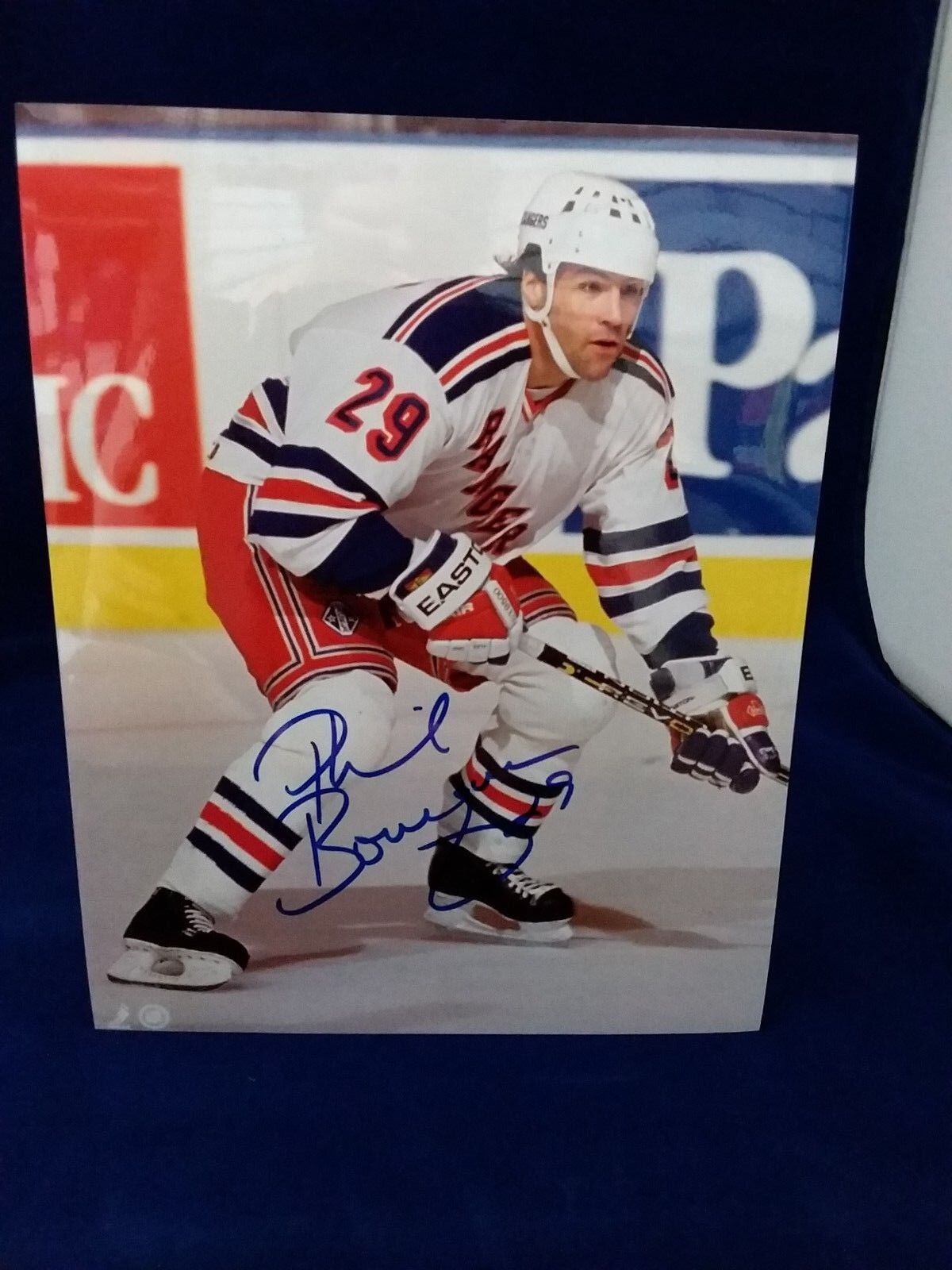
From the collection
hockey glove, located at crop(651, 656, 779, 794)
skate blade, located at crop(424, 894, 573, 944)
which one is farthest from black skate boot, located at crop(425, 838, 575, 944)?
hockey glove, located at crop(651, 656, 779, 794)

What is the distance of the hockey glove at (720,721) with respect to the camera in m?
0.60

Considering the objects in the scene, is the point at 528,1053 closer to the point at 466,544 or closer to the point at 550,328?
Answer: the point at 466,544

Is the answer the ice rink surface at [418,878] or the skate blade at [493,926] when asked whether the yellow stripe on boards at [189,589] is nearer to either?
the ice rink surface at [418,878]

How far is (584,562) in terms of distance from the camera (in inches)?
23.0

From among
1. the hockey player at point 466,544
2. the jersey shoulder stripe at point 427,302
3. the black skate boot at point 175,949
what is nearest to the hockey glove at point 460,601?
the hockey player at point 466,544

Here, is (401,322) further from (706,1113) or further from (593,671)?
(706,1113)

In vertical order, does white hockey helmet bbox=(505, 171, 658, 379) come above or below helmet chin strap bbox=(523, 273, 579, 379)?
above

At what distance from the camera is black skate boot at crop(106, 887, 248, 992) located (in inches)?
25.2

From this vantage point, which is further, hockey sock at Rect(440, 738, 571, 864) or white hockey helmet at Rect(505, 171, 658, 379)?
hockey sock at Rect(440, 738, 571, 864)

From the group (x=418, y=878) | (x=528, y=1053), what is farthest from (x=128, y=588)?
(x=528, y=1053)

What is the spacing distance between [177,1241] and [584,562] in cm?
41

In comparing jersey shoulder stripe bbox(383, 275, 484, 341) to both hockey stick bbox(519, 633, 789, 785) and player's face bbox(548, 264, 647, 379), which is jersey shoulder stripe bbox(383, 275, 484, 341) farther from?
hockey stick bbox(519, 633, 789, 785)

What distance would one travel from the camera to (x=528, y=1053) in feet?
2.19
